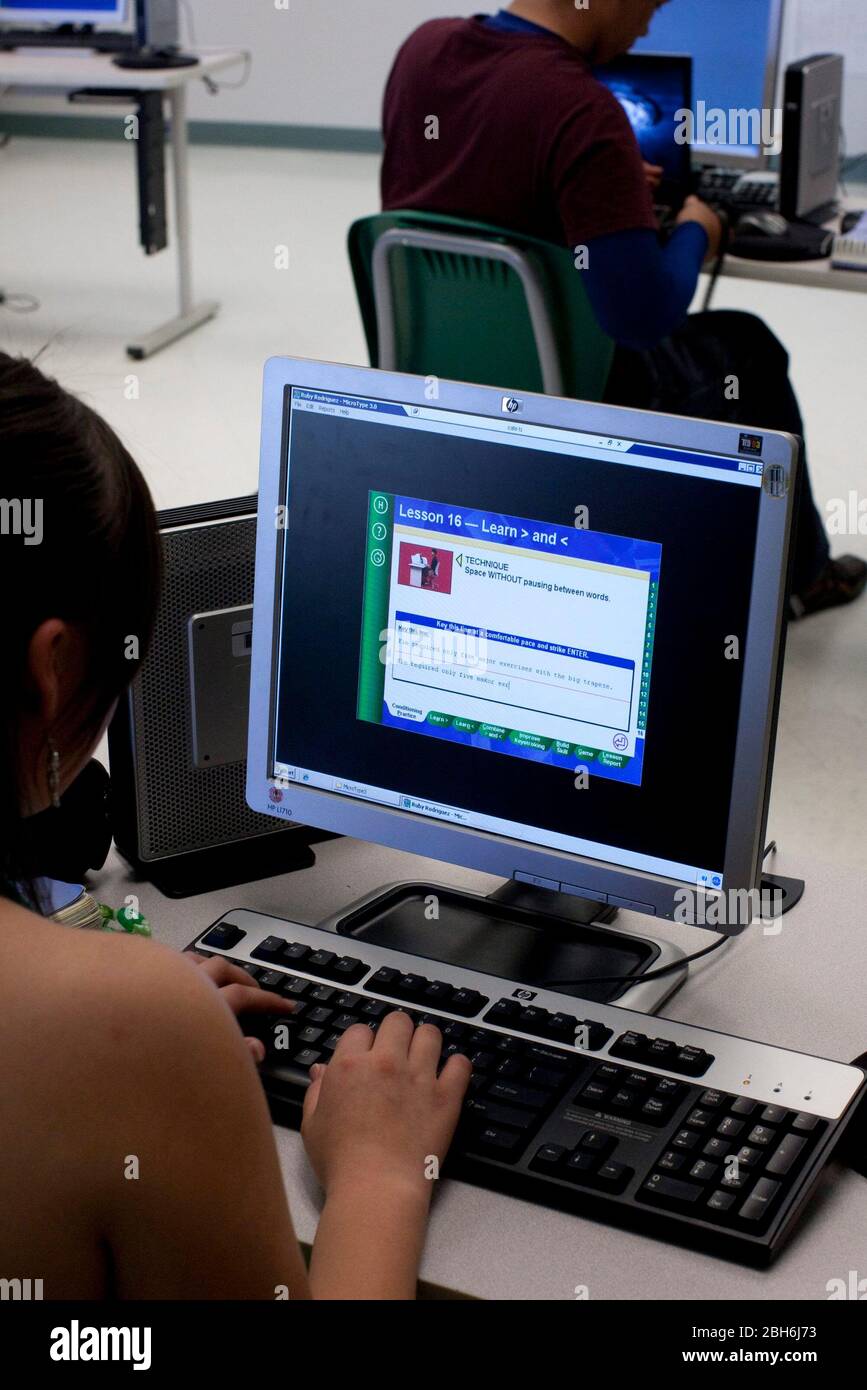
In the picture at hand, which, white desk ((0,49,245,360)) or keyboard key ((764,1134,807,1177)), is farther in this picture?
white desk ((0,49,245,360))

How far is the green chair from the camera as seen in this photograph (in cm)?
242

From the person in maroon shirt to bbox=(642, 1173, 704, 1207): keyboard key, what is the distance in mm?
1823

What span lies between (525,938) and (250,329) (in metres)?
4.37

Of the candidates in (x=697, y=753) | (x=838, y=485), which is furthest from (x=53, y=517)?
(x=838, y=485)

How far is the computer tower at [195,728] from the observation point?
4.09 ft

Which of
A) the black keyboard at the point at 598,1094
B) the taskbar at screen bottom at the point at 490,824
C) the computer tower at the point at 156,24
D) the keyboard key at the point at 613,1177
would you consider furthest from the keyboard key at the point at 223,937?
the computer tower at the point at 156,24

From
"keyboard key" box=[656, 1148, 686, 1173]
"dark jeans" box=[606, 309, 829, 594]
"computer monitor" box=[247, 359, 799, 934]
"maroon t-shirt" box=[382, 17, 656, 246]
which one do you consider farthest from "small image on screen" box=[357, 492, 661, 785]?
"dark jeans" box=[606, 309, 829, 594]

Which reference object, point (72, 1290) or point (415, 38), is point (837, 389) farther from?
point (72, 1290)

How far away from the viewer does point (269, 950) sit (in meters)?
1.14

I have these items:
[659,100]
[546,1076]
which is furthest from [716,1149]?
[659,100]

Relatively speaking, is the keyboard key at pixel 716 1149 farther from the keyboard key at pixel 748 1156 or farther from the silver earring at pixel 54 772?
the silver earring at pixel 54 772

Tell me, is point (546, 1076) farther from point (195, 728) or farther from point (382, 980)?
point (195, 728)

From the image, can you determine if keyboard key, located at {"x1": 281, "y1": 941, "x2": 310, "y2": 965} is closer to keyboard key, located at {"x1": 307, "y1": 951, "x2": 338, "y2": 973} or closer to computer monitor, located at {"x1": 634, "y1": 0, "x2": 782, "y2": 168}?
keyboard key, located at {"x1": 307, "y1": 951, "x2": 338, "y2": 973}

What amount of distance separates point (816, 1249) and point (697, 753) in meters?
0.32
